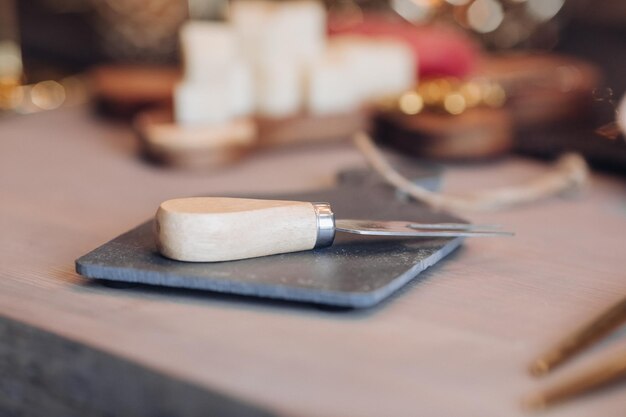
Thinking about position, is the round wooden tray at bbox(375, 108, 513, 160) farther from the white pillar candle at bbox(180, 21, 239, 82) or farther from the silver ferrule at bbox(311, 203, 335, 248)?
the silver ferrule at bbox(311, 203, 335, 248)

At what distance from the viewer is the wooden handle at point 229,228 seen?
38cm

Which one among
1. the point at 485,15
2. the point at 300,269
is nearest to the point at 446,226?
the point at 300,269

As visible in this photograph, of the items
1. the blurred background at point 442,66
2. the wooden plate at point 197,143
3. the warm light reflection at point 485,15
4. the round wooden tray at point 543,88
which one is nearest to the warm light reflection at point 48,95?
the blurred background at point 442,66

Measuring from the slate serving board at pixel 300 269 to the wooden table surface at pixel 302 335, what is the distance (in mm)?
12

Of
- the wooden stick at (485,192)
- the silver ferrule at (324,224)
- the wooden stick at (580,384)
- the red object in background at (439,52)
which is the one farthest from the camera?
the red object in background at (439,52)

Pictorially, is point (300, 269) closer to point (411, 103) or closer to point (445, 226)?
point (445, 226)

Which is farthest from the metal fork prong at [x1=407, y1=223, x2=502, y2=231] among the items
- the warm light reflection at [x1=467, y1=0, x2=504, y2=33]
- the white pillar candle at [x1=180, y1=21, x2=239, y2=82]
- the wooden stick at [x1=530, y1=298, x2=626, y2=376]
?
the warm light reflection at [x1=467, y1=0, x2=504, y2=33]

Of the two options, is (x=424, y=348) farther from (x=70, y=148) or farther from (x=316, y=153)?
(x=70, y=148)

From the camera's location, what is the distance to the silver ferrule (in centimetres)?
40

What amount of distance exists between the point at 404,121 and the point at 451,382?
0.43 meters

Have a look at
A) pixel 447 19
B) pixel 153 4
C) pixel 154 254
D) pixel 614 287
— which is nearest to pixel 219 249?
pixel 154 254

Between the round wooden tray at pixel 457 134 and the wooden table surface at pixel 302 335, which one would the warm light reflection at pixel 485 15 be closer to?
the round wooden tray at pixel 457 134

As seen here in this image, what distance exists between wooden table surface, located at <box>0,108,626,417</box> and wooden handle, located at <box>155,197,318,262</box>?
3 cm

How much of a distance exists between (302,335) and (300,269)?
46 millimetres
